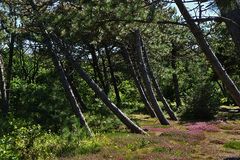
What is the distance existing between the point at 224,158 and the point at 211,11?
581 centimetres

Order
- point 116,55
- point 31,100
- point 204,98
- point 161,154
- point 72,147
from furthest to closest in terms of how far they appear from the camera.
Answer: point 116,55, point 204,98, point 31,100, point 72,147, point 161,154

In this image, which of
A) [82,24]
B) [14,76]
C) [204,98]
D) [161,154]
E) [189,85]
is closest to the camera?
[82,24]

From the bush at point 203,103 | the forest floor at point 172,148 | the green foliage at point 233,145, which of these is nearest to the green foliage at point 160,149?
the forest floor at point 172,148

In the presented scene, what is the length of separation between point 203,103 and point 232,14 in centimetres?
2266

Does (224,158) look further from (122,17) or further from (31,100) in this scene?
(31,100)

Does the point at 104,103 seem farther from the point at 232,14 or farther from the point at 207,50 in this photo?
the point at 232,14

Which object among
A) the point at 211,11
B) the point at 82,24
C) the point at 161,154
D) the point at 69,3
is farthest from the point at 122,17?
the point at 161,154

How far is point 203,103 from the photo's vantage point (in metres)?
35.6

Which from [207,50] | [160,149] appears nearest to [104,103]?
[160,149]

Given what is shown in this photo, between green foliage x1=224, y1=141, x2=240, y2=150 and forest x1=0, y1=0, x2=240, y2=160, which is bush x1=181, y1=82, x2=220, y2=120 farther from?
green foliage x1=224, y1=141, x2=240, y2=150

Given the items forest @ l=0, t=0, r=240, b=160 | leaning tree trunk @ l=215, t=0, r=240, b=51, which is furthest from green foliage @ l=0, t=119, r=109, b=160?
leaning tree trunk @ l=215, t=0, r=240, b=51

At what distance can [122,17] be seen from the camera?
1459 centimetres

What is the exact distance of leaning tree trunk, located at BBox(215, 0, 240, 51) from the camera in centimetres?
1244

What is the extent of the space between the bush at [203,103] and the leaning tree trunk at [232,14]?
22.3 meters
